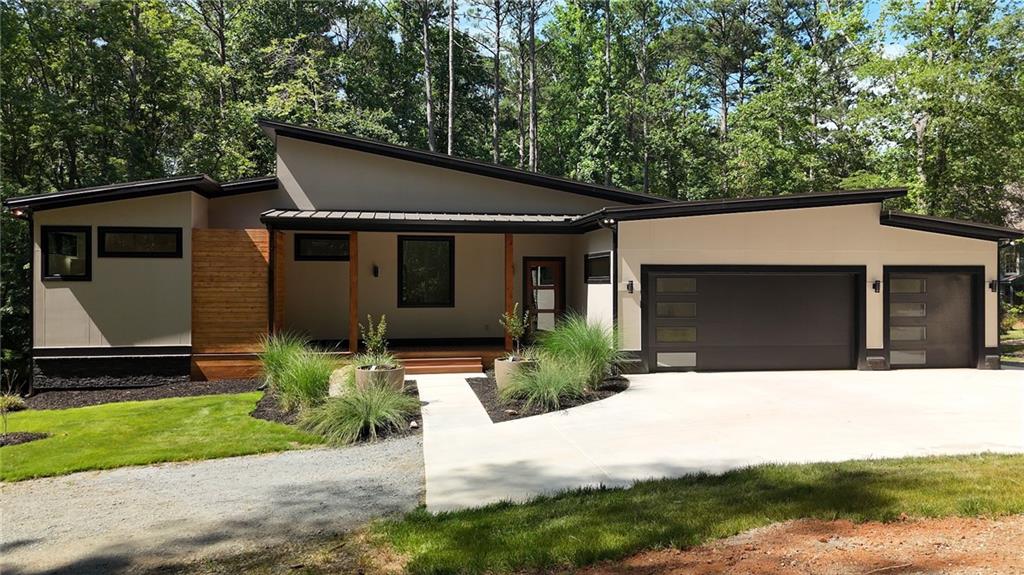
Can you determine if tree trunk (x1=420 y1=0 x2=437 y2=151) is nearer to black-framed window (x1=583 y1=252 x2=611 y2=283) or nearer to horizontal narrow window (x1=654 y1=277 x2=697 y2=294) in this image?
black-framed window (x1=583 y1=252 x2=611 y2=283)

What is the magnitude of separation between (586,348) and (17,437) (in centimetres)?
749

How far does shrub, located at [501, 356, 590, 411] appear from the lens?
8.29 metres

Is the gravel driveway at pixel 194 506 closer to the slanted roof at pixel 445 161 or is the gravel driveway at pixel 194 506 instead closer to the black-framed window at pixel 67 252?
the black-framed window at pixel 67 252

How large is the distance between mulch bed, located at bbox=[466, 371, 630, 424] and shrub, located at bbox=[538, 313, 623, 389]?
0.24 meters

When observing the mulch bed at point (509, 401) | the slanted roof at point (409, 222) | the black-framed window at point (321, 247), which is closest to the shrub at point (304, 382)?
the mulch bed at point (509, 401)

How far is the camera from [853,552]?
10.6 feet

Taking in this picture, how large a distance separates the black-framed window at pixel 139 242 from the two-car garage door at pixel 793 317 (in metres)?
8.73

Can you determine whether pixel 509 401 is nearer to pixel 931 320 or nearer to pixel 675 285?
pixel 675 285

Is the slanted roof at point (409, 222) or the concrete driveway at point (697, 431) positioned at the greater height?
the slanted roof at point (409, 222)

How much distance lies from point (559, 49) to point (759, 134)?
473 inches

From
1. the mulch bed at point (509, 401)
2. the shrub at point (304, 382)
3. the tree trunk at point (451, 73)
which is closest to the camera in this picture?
the mulch bed at point (509, 401)

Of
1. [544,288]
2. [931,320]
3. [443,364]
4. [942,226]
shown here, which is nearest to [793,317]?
[931,320]

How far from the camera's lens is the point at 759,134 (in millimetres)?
24297

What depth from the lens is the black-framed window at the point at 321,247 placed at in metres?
13.6
